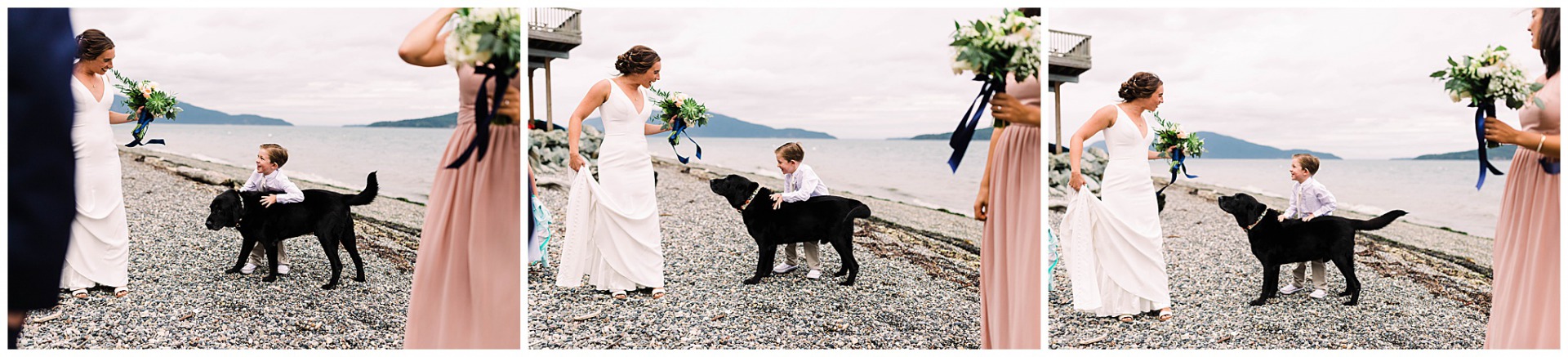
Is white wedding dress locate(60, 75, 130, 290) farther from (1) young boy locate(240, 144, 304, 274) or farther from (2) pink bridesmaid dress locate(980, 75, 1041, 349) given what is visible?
(2) pink bridesmaid dress locate(980, 75, 1041, 349)

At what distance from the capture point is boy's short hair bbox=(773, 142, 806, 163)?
3660mm

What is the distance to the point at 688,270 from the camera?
3738 mm

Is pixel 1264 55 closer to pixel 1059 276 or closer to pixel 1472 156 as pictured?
pixel 1472 156

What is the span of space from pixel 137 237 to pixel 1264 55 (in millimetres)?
5324

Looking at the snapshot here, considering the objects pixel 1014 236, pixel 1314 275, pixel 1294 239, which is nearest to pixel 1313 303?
pixel 1314 275

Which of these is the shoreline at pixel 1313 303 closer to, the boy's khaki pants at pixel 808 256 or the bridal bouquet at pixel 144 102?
the boy's khaki pants at pixel 808 256

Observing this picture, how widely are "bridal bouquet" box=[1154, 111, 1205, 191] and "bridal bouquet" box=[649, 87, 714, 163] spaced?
2063 millimetres

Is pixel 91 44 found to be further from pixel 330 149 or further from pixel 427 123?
pixel 427 123

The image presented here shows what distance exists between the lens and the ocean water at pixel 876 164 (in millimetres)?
3623

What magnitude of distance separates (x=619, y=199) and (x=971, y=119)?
1529mm

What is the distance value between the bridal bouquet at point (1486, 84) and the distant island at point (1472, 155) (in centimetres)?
7

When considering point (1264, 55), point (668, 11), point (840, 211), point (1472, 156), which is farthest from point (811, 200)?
point (1472, 156)

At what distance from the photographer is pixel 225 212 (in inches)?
146

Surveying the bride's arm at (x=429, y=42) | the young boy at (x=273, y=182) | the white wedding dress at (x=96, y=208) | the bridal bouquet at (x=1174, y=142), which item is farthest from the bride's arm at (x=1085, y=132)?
the white wedding dress at (x=96, y=208)
